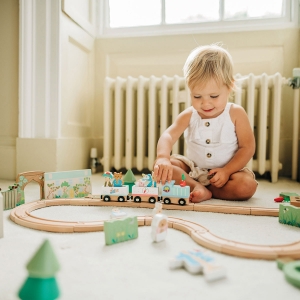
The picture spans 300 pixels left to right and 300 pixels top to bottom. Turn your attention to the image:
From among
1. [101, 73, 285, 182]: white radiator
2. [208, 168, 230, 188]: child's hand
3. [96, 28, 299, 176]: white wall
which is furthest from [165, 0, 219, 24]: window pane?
[208, 168, 230, 188]: child's hand

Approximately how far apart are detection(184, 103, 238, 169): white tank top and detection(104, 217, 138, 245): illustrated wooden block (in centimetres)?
64

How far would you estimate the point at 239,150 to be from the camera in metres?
1.22

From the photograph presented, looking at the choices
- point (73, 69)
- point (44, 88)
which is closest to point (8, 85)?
point (44, 88)

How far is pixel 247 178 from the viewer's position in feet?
3.70

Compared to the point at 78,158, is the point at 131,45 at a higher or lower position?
higher

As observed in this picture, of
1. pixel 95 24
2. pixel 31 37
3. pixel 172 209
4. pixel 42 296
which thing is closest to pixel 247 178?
pixel 172 209

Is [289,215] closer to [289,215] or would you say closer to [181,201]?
[289,215]

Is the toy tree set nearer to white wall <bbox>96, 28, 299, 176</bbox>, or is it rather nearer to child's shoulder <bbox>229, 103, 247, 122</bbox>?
child's shoulder <bbox>229, 103, 247, 122</bbox>

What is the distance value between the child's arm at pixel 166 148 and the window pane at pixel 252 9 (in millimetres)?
932

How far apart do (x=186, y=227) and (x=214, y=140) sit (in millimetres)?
587

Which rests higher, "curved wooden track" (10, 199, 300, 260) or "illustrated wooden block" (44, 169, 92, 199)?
"illustrated wooden block" (44, 169, 92, 199)

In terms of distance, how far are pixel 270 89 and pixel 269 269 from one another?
137cm

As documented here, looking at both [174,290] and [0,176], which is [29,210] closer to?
[174,290]

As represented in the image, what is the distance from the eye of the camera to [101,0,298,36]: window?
186cm
